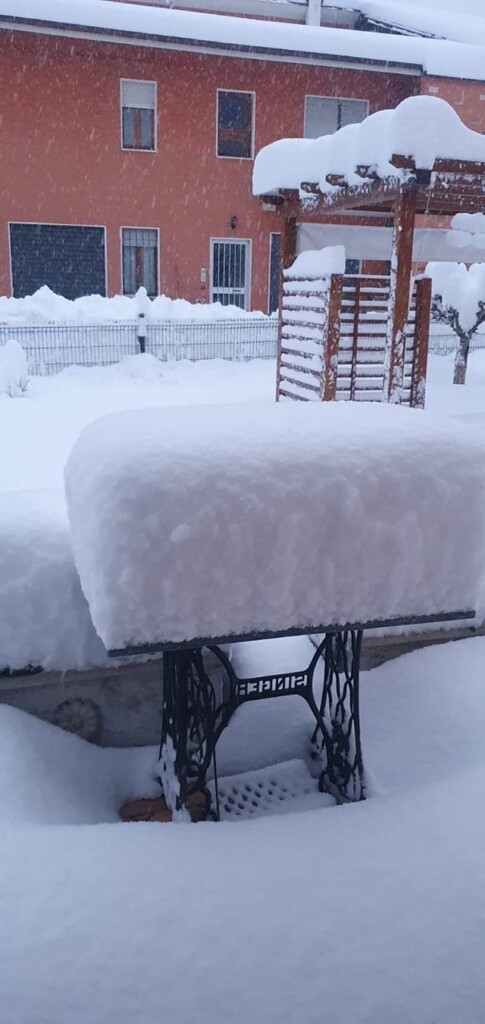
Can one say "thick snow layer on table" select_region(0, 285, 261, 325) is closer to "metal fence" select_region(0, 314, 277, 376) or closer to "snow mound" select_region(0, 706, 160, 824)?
"metal fence" select_region(0, 314, 277, 376)

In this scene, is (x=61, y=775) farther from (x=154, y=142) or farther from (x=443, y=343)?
(x=154, y=142)

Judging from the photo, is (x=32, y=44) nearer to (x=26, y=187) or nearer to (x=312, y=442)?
(x=26, y=187)

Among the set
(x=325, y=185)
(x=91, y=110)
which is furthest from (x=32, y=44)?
(x=325, y=185)

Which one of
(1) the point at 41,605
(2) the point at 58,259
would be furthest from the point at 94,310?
(1) the point at 41,605

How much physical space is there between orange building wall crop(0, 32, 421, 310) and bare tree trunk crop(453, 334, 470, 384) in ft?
23.6

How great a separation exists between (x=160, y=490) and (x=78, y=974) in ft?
4.00

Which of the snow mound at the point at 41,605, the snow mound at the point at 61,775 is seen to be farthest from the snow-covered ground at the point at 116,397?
the snow mound at the point at 61,775

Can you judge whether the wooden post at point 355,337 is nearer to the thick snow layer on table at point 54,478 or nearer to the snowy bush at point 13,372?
the thick snow layer on table at point 54,478

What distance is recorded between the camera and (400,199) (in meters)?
8.16

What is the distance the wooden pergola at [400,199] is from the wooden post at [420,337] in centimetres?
11

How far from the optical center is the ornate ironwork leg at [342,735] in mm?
3195

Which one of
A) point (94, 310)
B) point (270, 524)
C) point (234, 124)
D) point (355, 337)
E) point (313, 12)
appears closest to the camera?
point (270, 524)

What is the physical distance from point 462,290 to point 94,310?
297 inches

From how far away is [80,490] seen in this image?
2494mm
